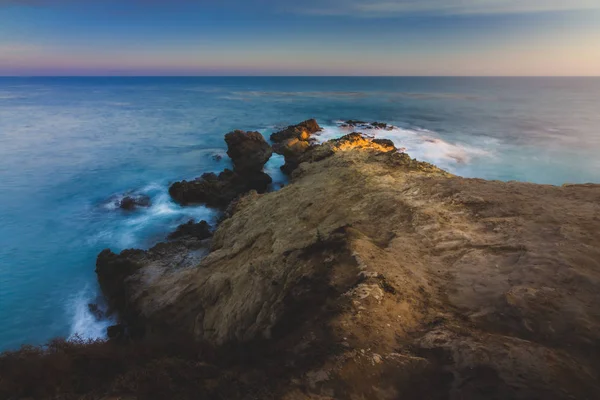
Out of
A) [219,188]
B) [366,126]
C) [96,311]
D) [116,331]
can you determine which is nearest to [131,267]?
[96,311]

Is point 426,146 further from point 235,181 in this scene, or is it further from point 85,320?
point 85,320

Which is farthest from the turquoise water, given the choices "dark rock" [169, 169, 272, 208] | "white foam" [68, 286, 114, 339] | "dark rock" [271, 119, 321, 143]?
"dark rock" [271, 119, 321, 143]

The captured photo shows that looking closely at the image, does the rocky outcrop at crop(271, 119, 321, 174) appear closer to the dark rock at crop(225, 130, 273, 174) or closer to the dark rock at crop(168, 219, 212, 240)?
the dark rock at crop(225, 130, 273, 174)

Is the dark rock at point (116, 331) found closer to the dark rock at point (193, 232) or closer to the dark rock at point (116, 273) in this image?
the dark rock at point (116, 273)

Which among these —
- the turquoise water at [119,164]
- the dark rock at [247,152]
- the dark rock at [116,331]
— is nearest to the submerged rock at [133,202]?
the turquoise water at [119,164]

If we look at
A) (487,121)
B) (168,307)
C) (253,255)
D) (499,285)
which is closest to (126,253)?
(168,307)

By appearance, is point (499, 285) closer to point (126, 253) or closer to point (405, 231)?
point (405, 231)
